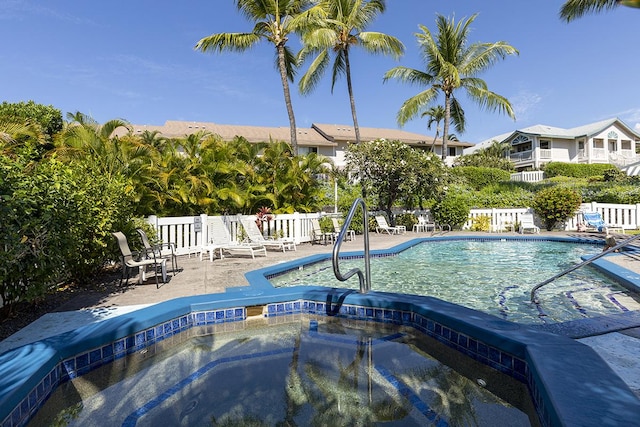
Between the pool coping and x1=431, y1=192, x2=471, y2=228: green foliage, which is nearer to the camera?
the pool coping

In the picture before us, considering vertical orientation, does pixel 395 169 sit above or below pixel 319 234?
above

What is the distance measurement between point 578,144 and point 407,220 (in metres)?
33.4

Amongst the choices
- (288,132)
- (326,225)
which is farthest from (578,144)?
(326,225)

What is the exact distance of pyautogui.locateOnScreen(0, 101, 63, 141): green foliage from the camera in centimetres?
1852

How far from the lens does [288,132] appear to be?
1278 inches

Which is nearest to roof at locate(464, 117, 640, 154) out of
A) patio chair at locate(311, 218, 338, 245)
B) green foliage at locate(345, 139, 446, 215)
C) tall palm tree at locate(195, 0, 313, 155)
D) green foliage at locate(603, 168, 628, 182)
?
green foliage at locate(603, 168, 628, 182)

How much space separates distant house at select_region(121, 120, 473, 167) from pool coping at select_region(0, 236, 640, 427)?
24.2 m

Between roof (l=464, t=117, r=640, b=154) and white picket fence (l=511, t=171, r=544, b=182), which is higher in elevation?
roof (l=464, t=117, r=640, b=154)

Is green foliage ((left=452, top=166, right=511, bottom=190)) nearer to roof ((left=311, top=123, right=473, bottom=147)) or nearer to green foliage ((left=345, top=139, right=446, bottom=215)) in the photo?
roof ((left=311, top=123, right=473, bottom=147))

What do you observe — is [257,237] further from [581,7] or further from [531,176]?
[531,176]

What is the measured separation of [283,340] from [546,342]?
2541 millimetres

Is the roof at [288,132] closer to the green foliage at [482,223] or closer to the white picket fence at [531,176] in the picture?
the white picket fence at [531,176]

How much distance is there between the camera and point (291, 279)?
758 cm

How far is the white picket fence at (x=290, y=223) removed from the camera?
9.56 m
